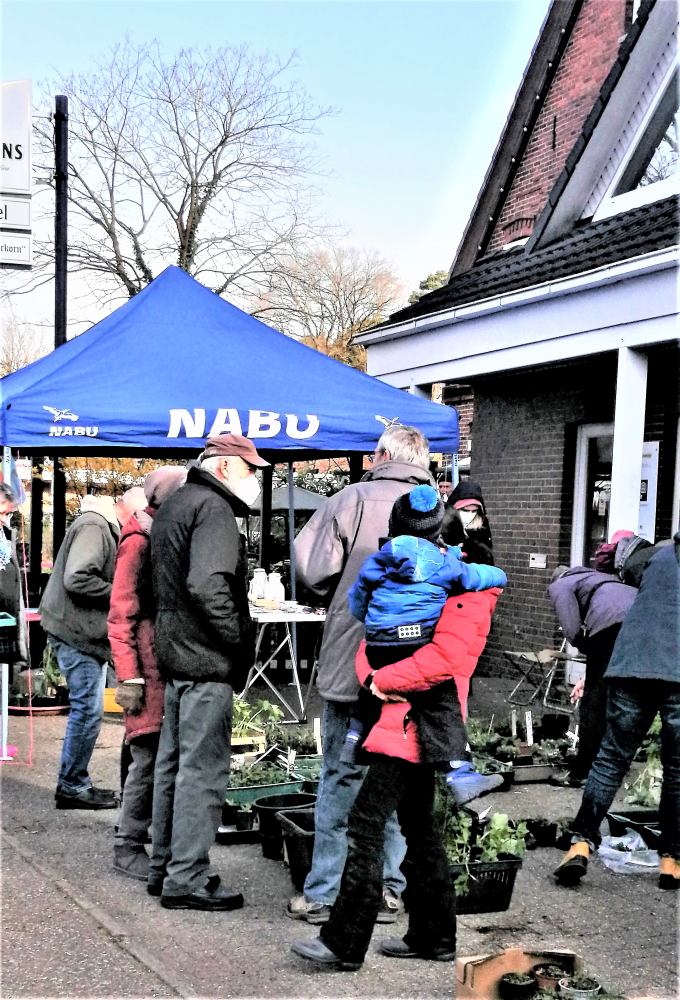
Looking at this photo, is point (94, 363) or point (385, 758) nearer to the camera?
point (385, 758)

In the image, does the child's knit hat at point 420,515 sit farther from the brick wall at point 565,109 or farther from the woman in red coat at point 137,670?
the brick wall at point 565,109

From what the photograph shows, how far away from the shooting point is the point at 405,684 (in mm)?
3795

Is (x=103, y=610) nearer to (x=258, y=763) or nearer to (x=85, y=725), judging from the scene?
(x=85, y=725)

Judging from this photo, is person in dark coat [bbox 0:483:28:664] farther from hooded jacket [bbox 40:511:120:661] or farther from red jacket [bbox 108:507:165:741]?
red jacket [bbox 108:507:165:741]

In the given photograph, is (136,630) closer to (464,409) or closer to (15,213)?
(15,213)

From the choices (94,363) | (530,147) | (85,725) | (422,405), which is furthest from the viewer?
(530,147)

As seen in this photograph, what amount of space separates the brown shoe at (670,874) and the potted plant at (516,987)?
1.93 m

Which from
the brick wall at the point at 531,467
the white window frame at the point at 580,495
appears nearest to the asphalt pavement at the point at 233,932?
the white window frame at the point at 580,495

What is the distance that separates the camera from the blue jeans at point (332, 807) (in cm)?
435

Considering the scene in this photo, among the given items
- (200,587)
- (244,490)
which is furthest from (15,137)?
(200,587)

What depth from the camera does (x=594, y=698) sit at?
21.0ft

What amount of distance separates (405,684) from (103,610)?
9.45 ft

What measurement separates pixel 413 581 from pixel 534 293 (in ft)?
19.3

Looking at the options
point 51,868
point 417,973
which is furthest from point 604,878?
point 51,868
